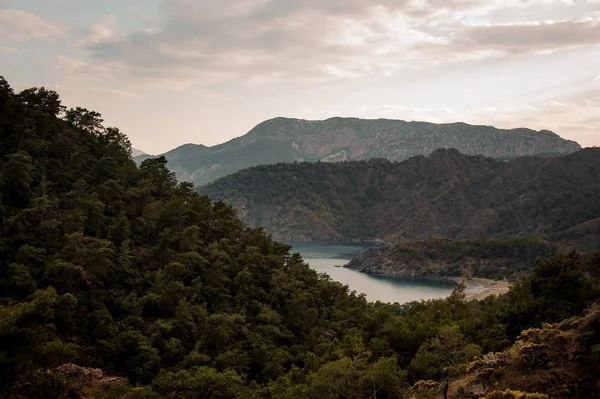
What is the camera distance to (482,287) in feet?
485

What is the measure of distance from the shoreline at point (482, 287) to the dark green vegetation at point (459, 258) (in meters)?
4.24

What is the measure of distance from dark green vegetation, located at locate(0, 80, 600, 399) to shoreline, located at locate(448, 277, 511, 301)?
82.3 metres

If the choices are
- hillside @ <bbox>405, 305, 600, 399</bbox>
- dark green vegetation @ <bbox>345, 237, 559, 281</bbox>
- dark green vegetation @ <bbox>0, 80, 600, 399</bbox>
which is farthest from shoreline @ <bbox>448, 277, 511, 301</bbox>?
hillside @ <bbox>405, 305, 600, 399</bbox>

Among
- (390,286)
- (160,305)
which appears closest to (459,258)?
(390,286)

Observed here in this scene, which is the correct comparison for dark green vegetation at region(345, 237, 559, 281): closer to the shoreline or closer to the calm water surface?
the shoreline

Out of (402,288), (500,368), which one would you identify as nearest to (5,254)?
(500,368)

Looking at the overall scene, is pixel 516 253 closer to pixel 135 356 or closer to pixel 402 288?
pixel 402 288

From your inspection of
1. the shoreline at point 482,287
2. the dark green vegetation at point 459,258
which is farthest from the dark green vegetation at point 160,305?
the dark green vegetation at point 459,258

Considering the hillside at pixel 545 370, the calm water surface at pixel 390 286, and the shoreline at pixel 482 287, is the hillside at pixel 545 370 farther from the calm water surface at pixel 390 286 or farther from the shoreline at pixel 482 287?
the shoreline at pixel 482 287

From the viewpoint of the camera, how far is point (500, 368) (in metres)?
20.8

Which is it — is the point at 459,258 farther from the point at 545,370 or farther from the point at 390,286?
the point at 545,370

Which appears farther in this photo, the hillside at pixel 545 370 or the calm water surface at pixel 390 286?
the calm water surface at pixel 390 286

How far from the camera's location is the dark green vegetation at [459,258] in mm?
167750

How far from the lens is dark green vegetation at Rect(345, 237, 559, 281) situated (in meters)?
168
